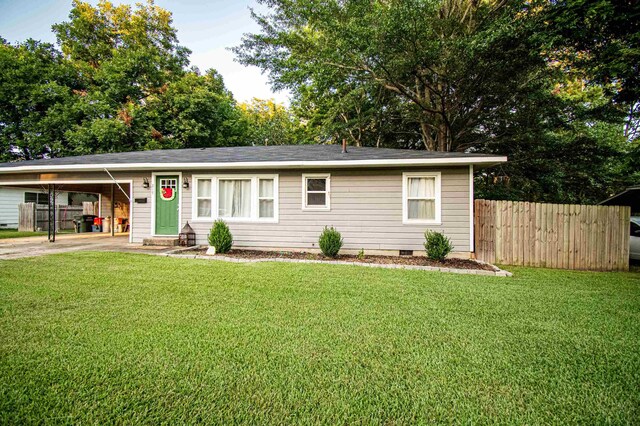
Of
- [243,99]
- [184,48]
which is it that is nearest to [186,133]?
[184,48]

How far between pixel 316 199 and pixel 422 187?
288cm

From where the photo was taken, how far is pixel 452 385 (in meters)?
2.03

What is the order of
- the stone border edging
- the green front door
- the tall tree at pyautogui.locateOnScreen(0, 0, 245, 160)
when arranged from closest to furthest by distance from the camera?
the stone border edging
the green front door
the tall tree at pyautogui.locateOnScreen(0, 0, 245, 160)

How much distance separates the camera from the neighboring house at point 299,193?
25.1 feet

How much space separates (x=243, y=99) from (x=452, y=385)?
3413 cm

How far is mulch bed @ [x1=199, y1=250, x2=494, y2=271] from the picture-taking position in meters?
6.64

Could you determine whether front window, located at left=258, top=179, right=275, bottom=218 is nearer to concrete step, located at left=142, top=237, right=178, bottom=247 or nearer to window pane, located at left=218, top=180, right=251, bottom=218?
window pane, located at left=218, top=180, right=251, bottom=218

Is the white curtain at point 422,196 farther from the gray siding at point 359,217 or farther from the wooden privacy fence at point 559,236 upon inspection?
the wooden privacy fence at point 559,236

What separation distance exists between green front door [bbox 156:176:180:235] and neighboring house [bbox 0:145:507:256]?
0.03 meters

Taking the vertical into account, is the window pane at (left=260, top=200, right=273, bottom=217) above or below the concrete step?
above

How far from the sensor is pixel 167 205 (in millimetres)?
9094

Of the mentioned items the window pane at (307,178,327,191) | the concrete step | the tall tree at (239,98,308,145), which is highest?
the tall tree at (239,98,308,145)

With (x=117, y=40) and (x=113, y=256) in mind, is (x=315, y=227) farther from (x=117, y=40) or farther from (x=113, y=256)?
(x=117, y=40)

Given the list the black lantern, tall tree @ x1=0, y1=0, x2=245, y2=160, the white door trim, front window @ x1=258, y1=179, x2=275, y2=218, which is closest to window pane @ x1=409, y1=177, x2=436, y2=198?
front window @ x1=258, y1=179, x2=275, y2=218
